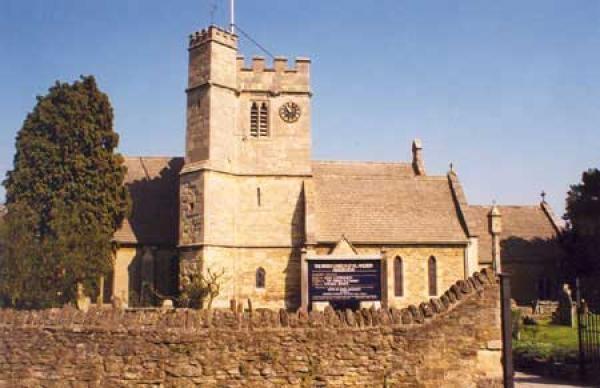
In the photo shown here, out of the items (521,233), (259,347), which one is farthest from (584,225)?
(259,347)

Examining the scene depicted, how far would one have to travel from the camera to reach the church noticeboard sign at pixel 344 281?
90.7 ft

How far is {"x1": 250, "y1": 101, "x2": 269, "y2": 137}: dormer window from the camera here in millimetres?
35938

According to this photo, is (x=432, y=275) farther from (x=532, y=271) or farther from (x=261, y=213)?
(x=532, y=271)

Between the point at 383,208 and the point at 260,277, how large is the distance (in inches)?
359

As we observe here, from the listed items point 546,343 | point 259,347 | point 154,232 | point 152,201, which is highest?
point 152,201

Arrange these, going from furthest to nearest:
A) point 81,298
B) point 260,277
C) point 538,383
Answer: point 260,277, point 81,298, point 538,383

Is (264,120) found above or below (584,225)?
above

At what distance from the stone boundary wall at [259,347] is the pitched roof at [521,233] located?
104ft

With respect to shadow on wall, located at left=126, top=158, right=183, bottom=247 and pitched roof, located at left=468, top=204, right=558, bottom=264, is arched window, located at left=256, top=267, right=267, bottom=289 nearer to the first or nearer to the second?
shadow on wall, located at left=126, top=158, right=183, bottom=247

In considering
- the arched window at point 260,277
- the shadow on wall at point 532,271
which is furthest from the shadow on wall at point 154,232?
the shadow on wall at point 532,271

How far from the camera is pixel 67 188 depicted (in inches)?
1271

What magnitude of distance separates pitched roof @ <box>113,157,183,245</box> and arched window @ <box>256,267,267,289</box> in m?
5.44

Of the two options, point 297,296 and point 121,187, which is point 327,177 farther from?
point 121,187

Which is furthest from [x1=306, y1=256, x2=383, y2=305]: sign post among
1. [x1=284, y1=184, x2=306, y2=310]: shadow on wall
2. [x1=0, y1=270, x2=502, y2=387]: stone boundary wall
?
[x1=0, y1=270, x2=502, y2=387]: stone boundary wall
